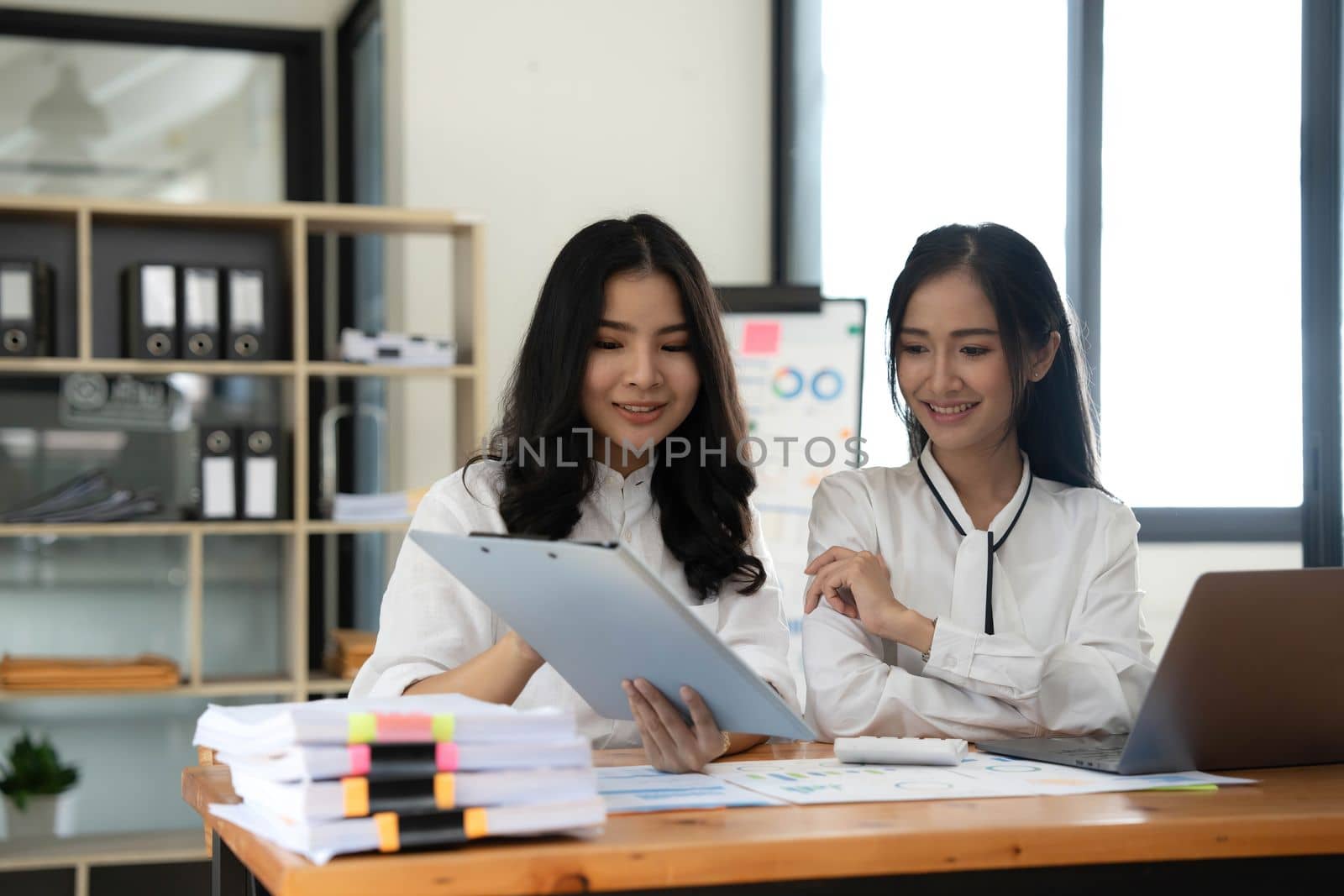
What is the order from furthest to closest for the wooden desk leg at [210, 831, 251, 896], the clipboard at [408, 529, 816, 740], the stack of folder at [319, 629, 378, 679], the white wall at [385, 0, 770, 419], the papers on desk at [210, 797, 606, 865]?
the white wall at [385, 0, 770, 419] → the stack of folder at [319, 629, 378, 679] → the wooden desk leg at [210, 831, 251, 896] → the clipboard at [408, 529, 816, 740] → the papers on desk at [210, 797, 606, 865]

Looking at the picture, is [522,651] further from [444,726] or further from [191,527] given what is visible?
[191,527]

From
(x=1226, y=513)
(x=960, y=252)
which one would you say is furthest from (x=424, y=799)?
(x=1226, y=513)

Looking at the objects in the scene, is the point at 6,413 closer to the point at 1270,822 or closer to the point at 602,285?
the point at 602,285

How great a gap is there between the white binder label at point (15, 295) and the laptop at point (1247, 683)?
9.63ft

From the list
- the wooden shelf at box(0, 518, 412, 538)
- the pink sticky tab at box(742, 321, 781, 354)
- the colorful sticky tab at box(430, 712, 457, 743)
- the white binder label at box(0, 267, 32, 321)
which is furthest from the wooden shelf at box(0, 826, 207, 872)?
the colorful sticky tab at box(430, 712, 457, 743)

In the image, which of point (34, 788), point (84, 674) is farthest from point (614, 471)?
point (34, 788)

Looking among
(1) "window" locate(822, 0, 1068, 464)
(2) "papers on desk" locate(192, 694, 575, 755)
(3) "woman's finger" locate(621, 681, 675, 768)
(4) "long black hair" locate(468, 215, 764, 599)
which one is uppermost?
(1) "window" locate(822, 0, 1068, 464)

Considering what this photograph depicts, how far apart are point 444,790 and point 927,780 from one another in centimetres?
52

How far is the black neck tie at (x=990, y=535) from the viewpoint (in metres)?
1.90

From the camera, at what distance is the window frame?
8.89 ft

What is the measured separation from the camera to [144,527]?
11.8 feet

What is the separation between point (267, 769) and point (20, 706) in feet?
11.4

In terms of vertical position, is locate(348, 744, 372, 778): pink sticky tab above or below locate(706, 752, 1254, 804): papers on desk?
above

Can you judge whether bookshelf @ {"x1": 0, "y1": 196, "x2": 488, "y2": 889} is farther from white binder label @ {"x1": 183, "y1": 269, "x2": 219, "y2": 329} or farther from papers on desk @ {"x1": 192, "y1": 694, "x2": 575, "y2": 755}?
papers on desk @ {"x1": 192, "y1": 694, "x2": 575, "y2": 755}
